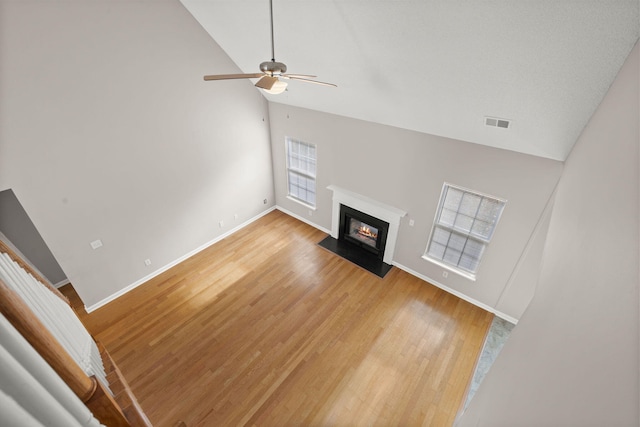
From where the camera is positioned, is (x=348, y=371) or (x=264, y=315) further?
(x=264, y=315)

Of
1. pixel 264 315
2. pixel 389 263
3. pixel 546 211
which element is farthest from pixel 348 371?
pixel 546 211

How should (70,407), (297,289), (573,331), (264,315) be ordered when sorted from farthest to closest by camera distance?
(297,289) < (264,315) < (573,331) < (70,407)

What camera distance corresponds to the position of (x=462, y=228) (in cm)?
498

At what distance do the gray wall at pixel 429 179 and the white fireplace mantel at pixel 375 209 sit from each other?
117 mm

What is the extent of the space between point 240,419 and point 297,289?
2.25 m

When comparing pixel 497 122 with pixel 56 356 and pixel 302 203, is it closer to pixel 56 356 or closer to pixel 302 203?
pixel 56 356

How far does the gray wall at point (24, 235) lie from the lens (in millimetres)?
4605

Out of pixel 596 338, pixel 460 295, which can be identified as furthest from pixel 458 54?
pixel 460 295

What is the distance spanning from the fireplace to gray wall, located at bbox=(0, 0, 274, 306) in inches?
109

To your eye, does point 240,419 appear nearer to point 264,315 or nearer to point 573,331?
point 264,315

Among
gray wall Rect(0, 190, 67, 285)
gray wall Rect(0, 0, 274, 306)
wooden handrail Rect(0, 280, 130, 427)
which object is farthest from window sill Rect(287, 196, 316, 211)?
wooden handrail Rect(0, 280, 130, 427)

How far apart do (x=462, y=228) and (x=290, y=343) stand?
352 cm

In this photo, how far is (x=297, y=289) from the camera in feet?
17.9

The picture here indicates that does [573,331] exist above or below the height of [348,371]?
above
